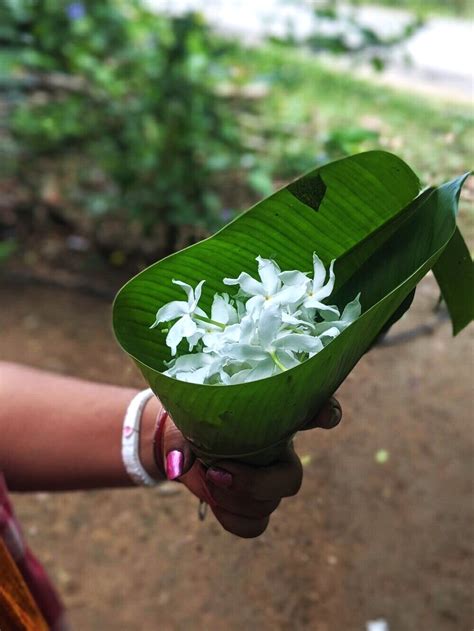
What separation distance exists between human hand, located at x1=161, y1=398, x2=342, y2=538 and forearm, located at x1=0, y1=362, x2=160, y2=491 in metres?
0.17

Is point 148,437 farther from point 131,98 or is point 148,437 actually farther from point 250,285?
point 131,98

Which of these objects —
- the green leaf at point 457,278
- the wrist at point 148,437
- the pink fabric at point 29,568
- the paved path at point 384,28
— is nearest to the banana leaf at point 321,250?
the green leaf at point 457,278

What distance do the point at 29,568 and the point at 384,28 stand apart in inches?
56.8

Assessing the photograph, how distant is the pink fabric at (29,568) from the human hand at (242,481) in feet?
0.81

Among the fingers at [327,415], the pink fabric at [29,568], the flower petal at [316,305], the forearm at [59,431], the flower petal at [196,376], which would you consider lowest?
the pink fabric at [29,568]

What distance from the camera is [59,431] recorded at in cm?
78

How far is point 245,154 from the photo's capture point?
1.84 m

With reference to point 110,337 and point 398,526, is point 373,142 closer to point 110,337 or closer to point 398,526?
point 398,526

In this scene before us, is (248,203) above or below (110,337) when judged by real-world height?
above

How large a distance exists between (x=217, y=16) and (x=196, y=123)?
1.39 feet

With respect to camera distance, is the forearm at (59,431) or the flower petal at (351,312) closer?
the flower petal at (351,312)

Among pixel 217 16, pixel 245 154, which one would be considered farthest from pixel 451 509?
pixel 217 16

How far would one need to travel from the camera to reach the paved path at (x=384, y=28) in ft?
5.13

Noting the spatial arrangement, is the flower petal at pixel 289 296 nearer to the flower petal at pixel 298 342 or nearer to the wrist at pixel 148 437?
the flower petal at pixel 298 342
